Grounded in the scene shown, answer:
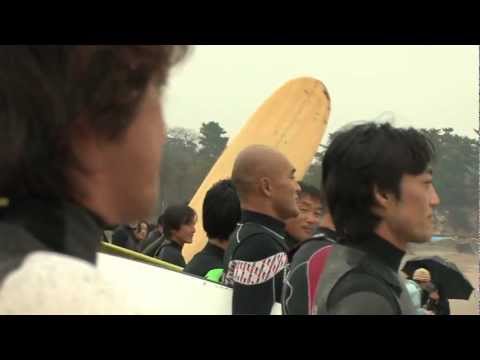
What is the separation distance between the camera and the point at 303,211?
152 inches

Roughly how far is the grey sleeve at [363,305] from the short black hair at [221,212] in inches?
79.9

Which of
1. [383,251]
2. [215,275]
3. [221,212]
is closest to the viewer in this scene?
[383,251]

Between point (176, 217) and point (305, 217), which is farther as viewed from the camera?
point (176, 217)

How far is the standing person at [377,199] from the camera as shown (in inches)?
60.1

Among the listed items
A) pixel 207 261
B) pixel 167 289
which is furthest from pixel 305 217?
pixel 167 289

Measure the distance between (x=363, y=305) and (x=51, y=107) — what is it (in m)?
0.89

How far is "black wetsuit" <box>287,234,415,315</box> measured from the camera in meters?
1.40

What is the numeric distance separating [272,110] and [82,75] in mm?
5905

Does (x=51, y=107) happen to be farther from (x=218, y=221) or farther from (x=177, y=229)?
(x=177, y=229)

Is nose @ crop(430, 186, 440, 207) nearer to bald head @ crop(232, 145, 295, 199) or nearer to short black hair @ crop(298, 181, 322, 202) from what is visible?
bald head @ crop(232, 145, 295, 199)

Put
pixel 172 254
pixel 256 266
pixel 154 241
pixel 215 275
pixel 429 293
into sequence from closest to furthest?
pixel 256 266, pixel 215 275, pixel 429 293, pixel 172 254, pixel 154 241

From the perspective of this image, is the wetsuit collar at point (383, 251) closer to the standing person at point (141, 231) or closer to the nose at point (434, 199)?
the nose at point (434, 199)

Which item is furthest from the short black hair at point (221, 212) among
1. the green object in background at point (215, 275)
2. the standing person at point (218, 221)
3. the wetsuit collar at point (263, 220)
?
the wetsuit collar at point (263, 220)

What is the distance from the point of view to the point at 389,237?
5.14 ft
